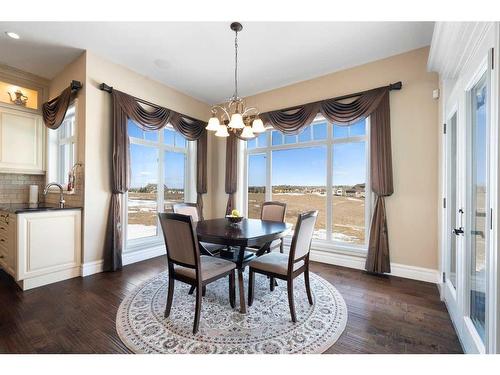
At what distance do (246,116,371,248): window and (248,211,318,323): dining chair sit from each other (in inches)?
61.6

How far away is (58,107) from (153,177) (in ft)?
5.44

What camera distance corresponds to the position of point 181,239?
6.17 ft

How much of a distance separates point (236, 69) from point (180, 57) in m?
0.79

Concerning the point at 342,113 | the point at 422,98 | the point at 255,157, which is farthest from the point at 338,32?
the point at 255,157

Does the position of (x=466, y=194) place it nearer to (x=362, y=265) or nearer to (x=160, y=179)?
(x=362, y=265)

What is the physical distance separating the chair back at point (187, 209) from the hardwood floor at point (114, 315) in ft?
3.07

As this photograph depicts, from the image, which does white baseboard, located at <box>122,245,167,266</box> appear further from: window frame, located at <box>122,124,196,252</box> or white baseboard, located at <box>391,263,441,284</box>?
white baseboard, located at <box>391,263,441,284</box>

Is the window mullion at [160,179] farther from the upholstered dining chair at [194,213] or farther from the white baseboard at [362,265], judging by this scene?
the white baseboard at [362,265]

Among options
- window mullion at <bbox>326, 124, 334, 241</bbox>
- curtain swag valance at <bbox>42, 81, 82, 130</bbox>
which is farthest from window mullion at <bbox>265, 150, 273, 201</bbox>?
curtain swag valance at <bbox>42, 81, 82, 130</bbox>

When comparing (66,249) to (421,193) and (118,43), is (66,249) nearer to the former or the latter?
(118,43)

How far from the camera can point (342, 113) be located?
3262mm

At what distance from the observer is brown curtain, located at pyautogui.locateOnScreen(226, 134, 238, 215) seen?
4.44 metres

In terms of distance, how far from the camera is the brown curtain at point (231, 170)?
4.44 m
